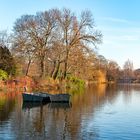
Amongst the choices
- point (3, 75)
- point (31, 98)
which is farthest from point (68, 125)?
point (3, 75)

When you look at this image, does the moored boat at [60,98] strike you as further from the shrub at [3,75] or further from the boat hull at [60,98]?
the shrub at [3,75]

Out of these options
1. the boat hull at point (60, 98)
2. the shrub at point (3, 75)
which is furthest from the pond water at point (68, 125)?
the shrub at point (3, 75)

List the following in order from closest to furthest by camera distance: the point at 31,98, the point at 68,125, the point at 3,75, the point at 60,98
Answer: the point at 68,125 < the point at 31,98 < the point at 60,98 < the point at 3,75

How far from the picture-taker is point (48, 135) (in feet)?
69.9

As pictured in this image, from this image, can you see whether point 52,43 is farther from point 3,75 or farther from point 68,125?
point 68,125

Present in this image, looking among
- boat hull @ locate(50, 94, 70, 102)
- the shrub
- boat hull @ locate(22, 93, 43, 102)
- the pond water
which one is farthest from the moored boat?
the shrub

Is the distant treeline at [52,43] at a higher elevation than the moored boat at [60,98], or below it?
higher

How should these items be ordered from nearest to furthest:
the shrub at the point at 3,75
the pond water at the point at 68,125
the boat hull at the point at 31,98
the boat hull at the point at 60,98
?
the pond water at the point at 68,125 < the boat hull at the point at 31,98 < the boat hull at the point at 60,98 < the shrub at the point at 3,75

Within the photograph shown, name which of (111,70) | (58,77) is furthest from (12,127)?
(111,70)

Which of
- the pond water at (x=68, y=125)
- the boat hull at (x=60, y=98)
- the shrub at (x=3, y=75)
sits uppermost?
the shrub at (x=3, y=75)

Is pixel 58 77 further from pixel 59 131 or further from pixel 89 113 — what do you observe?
pixel 59 131

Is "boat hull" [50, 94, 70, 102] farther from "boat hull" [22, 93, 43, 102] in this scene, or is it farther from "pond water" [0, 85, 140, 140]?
"pond water" [0, 85, 140, 140]

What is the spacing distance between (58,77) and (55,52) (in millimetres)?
7167

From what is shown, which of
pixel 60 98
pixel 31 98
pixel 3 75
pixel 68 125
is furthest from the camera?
pixel 3 75
